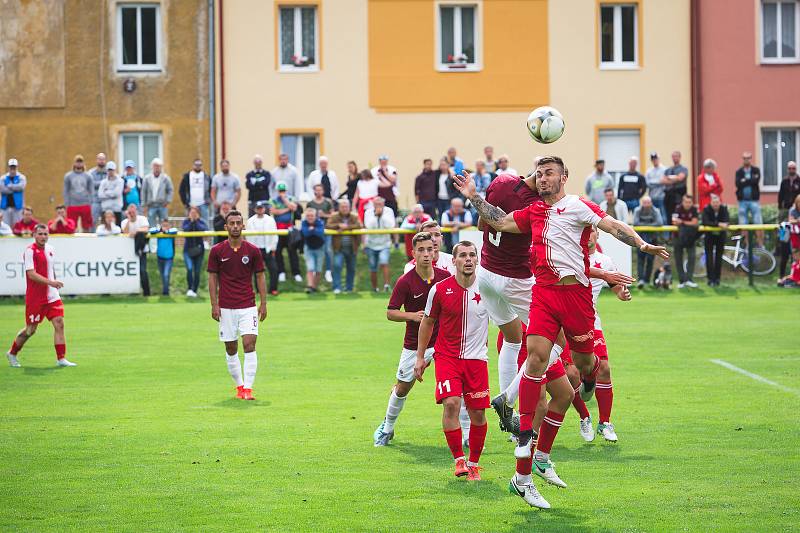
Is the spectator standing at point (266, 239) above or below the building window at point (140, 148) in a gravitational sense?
below

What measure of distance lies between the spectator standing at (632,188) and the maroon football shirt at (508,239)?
66.0ft

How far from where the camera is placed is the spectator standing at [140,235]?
28.4 m

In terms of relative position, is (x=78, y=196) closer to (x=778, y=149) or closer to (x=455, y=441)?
(x=778, y=149)

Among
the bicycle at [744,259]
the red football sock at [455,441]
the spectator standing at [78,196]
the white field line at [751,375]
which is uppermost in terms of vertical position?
the spectator standing at [78,196]

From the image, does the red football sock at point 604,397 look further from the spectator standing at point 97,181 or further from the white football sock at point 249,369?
the spectator standing at point 97,181

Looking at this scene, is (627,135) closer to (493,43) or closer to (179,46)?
(493,43)

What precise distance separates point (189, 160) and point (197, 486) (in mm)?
27709

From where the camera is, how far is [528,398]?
978 centimetres

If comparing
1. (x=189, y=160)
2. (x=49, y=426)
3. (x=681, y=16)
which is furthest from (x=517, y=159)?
(x=49, y=426)

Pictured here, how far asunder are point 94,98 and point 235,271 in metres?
23.5

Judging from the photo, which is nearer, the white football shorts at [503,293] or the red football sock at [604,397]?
the white football shorts at [503,293]

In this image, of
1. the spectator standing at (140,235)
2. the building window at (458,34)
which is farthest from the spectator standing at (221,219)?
the building window at (458,34)

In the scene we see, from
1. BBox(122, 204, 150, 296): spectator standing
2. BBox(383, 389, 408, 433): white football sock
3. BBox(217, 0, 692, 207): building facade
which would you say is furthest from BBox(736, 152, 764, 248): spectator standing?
BBox(383, 389, 408, 433): white football sock

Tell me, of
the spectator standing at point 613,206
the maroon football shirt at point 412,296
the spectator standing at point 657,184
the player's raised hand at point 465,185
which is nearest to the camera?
the player's raised hand at point 465,185
